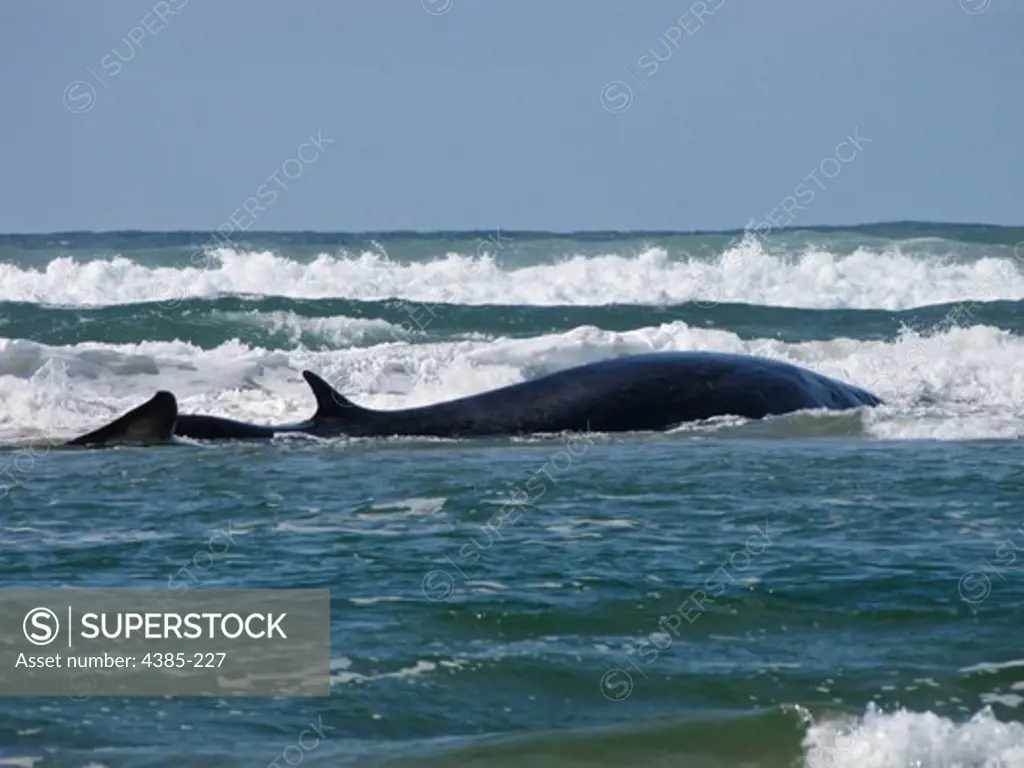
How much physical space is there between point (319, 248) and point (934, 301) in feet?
61.2

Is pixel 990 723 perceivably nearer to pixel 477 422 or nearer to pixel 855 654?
pixel 855 654

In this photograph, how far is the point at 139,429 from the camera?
56.0 ft

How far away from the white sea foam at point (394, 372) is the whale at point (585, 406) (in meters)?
2.25

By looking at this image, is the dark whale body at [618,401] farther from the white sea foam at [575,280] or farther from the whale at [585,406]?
the white sea foam at [575,280]

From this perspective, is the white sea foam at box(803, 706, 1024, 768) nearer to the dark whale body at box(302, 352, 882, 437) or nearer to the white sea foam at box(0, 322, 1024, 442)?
the dark whale body at box(302, 352, 882, 437)

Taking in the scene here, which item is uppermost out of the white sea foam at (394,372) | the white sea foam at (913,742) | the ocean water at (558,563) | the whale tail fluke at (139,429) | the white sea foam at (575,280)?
the white sea foam at (575,280)

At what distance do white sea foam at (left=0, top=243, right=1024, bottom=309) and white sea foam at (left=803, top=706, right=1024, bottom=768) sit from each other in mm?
37336

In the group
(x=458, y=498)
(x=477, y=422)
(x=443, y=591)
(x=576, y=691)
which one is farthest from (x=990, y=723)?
(x=477, y=422)

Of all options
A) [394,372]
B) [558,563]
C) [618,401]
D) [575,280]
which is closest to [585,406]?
[618,401]

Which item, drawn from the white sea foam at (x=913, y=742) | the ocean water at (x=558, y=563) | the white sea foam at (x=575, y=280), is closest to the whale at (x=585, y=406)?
the ocean water at (x=558, y=563)

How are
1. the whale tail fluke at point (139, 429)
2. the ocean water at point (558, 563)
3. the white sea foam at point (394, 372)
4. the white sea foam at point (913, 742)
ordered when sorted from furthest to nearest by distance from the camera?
the white sea foam at point (394, 372), the whale tail fluke at point (139, 429), the ocean water at point (558, 563), the white sea foam at point (913, 742)

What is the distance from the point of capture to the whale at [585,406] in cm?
1678

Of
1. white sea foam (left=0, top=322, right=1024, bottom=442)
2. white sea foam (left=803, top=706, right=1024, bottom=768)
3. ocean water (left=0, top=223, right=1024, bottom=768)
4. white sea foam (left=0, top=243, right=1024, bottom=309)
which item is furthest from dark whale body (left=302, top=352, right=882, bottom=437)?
white sea foam (left=0, top=243, right=1024, bottom=309)

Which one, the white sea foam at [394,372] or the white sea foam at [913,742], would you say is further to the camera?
the white sea foam at [394,372]
